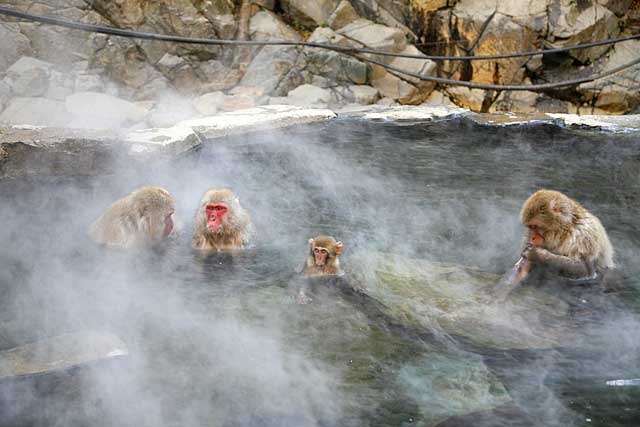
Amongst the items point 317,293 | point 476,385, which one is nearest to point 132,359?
point 317,293

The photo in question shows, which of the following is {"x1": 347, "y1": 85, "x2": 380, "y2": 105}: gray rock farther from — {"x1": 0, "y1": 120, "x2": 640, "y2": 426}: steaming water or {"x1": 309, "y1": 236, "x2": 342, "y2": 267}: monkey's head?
{"x1": 309, "y1": 236, "x2": 342, "y2": 267}: monkey's head

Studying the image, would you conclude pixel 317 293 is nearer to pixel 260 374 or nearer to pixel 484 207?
pixel 260 374

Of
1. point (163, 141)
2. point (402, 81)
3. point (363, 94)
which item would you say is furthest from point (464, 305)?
point (402, 81)

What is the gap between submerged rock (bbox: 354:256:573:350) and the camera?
9.79ft

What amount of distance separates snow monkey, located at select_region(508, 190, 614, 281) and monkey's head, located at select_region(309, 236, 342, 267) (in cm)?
110

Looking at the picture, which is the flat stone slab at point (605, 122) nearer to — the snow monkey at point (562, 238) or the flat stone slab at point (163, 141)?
the snow monkey at point (562, 238)

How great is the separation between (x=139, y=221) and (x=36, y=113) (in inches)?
192

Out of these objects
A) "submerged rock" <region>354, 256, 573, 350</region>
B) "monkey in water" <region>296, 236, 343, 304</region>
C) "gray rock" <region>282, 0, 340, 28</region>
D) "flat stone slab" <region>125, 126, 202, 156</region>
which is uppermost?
"gray rock" <region>282, 0, 340, 28</region>

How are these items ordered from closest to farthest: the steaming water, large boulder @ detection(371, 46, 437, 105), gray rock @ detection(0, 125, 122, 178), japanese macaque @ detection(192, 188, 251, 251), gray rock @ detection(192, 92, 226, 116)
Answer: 1. the steaming water
2. japanese macaque @ detection(192, 188, 251, 251)
3. gray rock @ detection(0, 125, 122, 178)
4. gray rock @ detection(192, 92, 226, 116)
5. large boulder @ detection(371, 46, 437, 105)

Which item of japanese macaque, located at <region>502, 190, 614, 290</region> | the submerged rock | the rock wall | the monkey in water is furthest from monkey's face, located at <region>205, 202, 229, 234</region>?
the rock wall

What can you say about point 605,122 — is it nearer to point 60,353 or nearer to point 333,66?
point 333,66

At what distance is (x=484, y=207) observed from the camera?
199 inches

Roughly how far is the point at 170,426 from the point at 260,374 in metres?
0.50

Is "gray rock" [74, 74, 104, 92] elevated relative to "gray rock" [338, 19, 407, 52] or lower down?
lower down
